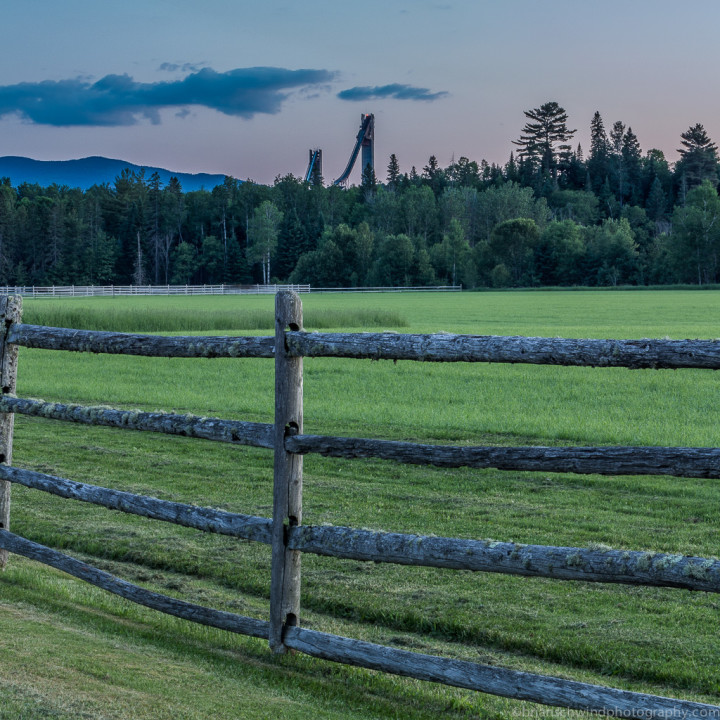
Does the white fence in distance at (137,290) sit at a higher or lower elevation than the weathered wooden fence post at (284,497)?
higher

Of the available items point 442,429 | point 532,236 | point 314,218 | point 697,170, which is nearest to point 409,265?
point 532,236

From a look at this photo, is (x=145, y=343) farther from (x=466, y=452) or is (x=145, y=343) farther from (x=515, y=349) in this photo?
(x=515, y=349)

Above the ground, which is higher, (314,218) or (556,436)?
(314,218)

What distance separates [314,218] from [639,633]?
494 ft

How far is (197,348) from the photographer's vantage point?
204 inches

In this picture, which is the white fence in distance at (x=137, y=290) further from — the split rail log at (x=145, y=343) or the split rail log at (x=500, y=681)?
the split rail log at (x=500, y=681)

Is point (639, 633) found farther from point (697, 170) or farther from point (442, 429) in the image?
point (697, 170)

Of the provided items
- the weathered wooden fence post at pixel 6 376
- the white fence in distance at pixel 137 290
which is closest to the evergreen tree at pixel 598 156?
the white fence in distance at pixel 137 290

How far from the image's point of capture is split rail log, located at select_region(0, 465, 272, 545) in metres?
4.67

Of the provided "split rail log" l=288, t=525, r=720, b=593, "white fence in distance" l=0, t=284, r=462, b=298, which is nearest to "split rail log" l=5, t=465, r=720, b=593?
"split rail log" l=288, t=525, r=720, b=593

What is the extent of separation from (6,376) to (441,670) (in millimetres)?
3698

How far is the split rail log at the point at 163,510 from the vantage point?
4.67m

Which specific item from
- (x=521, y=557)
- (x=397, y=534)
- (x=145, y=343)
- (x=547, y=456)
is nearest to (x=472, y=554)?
(x=521, y=557)

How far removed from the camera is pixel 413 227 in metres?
146
